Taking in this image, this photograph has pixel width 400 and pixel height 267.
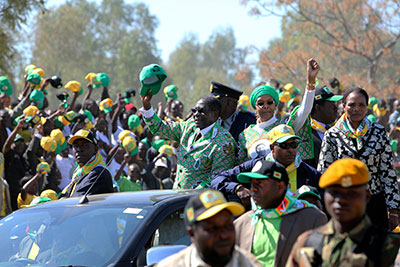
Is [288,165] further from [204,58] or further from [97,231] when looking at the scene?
[204,58]

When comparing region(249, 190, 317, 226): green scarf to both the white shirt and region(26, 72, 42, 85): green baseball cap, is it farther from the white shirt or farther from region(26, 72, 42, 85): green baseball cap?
region(26, 72, 42, 85): green baseball cap

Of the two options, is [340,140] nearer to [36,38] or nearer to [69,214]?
[69,214]

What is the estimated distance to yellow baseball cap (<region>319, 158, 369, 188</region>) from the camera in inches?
127

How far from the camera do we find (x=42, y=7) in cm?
1580

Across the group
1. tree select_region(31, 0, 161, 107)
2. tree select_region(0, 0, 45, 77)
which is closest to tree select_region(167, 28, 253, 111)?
tree select_region(31, 0, 161, 107)

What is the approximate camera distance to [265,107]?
6469 millimetres

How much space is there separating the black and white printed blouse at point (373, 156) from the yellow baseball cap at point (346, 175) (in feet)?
8.53

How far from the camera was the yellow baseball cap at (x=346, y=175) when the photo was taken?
323 centimetres

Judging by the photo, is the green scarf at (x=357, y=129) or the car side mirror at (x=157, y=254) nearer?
the car side mirror at (x=157, y=254)

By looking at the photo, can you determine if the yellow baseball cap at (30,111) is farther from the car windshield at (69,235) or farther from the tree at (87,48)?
the tree at (87,48)

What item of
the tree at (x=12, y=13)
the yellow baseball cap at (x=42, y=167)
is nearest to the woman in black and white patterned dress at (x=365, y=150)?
the yellow baseball cap at (x=42, y=167)

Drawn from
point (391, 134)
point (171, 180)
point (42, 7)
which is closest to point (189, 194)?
point (171, 180)

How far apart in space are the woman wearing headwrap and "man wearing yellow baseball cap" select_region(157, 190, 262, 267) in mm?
2919

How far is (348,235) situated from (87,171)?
3937mm
